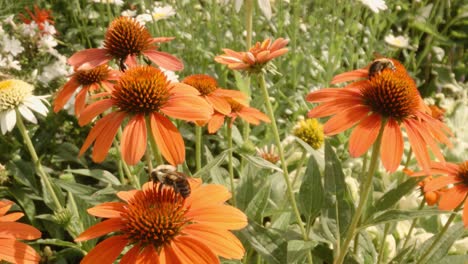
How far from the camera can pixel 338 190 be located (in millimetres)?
1171

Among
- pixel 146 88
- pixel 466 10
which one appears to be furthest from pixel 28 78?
pixel 466 10

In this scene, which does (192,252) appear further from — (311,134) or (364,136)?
(311,134)

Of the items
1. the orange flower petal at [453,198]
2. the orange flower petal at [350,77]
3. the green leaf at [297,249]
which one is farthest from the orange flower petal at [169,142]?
the orange flower petal at [453,198]

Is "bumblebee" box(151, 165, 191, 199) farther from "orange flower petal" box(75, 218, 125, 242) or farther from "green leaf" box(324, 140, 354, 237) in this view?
"green leaf" box(324, 140, 354, 237)

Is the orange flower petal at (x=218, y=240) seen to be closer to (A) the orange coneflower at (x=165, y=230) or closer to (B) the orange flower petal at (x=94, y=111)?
(A) the orange coneflower at (x=165, y=230)

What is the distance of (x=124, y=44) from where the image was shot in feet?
4.44

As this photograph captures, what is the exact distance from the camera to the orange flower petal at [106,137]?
981 mm

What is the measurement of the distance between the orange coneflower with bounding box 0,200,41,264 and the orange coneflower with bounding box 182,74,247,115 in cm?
52

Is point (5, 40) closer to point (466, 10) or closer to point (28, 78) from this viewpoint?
point (28, 78)

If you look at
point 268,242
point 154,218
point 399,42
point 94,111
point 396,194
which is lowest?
point 399,42

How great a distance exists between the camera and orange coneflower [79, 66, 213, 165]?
0.98 meters

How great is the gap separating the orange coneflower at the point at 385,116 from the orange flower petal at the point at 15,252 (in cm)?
62

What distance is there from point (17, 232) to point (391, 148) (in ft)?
2.47

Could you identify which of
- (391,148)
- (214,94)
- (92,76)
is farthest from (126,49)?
(391,148)
